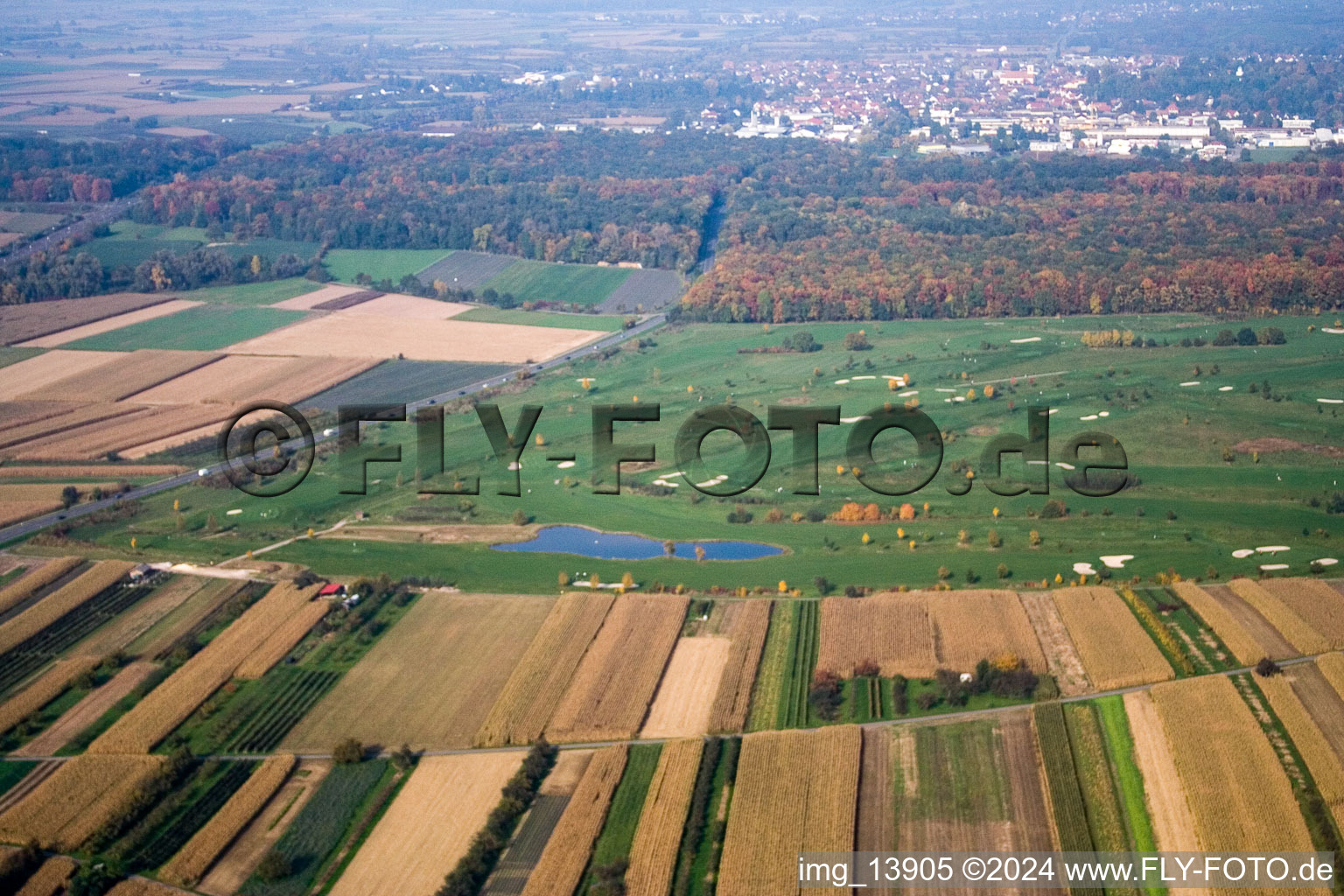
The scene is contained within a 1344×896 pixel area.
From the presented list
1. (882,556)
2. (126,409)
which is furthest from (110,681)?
(126,409)

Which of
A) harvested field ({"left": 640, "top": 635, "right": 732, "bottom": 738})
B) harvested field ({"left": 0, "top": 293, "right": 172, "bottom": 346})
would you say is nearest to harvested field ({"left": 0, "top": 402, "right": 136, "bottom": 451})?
harvested field ({"left": 0, "top": 293, "right": 172, "bottom": 346})

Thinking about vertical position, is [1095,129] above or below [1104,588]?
above

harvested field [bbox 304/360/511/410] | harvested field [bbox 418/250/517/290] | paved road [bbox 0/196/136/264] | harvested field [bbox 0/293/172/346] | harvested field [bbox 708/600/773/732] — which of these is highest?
paved road [bbox 0/196/136/264]

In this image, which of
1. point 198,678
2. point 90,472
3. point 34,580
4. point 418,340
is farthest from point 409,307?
point 198,678

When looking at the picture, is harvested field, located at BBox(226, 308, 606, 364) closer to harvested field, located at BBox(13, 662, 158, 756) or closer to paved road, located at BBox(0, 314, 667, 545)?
paved road, located at BBox(0, 314, 667, 545)

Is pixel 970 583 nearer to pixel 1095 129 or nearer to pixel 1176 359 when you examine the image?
pixel 1176 359

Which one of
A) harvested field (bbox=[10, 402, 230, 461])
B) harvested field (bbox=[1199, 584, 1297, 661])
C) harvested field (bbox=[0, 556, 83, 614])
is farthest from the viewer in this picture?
harvested field (bbox=[10, 402, 230, 461])

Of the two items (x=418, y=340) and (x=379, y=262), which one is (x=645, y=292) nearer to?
(x=418, y=340)
